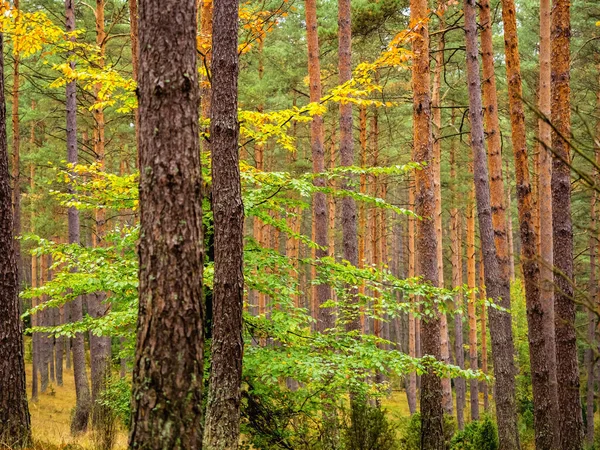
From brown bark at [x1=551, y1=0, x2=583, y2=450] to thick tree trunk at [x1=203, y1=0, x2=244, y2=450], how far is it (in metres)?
5.57

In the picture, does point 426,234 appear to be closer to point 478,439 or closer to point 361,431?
point 361,431

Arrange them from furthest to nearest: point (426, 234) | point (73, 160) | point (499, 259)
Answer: point (73, 160) < point (499, 259) < point (426, 234)

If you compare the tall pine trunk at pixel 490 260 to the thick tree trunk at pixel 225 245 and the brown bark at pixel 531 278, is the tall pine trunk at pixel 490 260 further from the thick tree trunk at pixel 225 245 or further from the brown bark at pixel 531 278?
the thick tree trunk at pixel 225 245

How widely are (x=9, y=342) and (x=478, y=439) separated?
10.0m

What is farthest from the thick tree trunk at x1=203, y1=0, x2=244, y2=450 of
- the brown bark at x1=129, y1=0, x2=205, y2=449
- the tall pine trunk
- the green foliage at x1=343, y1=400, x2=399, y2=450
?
the tall pine trunk

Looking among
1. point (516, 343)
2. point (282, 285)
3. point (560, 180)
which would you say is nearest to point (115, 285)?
point (282, 285)

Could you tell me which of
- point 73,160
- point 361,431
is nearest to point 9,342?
→ point 361,431

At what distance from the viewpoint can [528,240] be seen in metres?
9.30

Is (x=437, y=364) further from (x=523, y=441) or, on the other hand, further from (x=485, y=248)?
(x=523, y=441)

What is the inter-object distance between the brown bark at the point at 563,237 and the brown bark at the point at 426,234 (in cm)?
208

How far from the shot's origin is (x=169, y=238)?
11.4 ft

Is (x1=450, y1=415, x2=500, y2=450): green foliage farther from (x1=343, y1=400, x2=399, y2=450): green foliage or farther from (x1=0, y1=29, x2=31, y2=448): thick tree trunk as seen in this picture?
(x1=0, y1=29, x2=31, y2=448): thick tree trunk

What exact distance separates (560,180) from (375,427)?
5015 mm

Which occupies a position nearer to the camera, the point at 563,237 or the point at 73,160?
the point at 563,237
